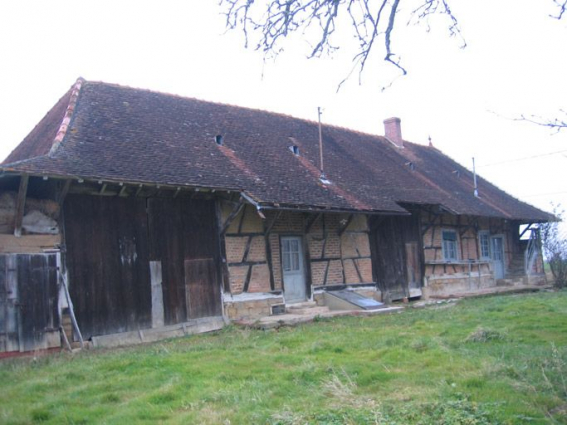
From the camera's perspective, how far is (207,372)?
6953 mm

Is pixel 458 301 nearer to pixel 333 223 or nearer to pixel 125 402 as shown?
pixel 333 223

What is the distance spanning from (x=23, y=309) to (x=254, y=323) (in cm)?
446

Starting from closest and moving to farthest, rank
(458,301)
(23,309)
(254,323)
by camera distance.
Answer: (23,309) → (254,323) → (458,301)

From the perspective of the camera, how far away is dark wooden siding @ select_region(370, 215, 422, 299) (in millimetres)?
17047

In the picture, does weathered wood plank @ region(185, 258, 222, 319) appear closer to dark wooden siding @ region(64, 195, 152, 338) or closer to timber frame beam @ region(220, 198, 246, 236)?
timber frame beam @ region(220, 198, 246, 236)

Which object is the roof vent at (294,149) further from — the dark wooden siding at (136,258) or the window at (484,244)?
the window at (484,244)

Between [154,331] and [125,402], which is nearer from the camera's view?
[125,402]

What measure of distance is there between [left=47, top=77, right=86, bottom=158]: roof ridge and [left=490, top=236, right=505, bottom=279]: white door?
16.6 m

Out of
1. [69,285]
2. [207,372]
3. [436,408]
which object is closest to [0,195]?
[69,285]

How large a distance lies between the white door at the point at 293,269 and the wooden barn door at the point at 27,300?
5891mm

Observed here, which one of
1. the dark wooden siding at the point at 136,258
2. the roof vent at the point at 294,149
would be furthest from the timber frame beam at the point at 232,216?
the roof vent at the point at 294,149

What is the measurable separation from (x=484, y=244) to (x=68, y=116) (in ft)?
54.3

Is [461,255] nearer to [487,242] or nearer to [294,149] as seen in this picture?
[487,242]

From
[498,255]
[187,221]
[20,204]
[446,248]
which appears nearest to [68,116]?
[20,204]
